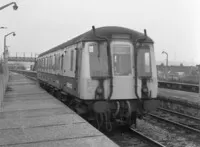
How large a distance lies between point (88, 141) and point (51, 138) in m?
0.87

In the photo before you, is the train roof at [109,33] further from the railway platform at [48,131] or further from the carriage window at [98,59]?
the railway platform at [48,131]

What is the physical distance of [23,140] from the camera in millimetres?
5988

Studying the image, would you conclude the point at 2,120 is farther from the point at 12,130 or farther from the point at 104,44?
the point at 104,44

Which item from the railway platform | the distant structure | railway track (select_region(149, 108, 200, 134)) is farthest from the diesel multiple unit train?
the distant structure

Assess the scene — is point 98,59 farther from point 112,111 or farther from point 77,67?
point 112,111

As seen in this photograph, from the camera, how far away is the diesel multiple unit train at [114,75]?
339 inches

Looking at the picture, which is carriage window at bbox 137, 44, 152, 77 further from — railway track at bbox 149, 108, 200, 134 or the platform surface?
the platform surface

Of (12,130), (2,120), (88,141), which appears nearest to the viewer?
(88,141)

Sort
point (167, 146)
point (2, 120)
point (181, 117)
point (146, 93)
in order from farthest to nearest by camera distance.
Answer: point (181, 117)
point (146, 93)
point (2, 120)
point (167, 146)

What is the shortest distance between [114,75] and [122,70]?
0.35m

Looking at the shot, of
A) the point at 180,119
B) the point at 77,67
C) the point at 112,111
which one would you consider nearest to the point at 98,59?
the point at 77,67

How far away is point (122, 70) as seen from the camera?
8945 millimetres

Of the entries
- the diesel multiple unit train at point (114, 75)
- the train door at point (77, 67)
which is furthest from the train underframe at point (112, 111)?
the train door at point (77, 67)

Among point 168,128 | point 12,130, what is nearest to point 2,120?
point 12,130
